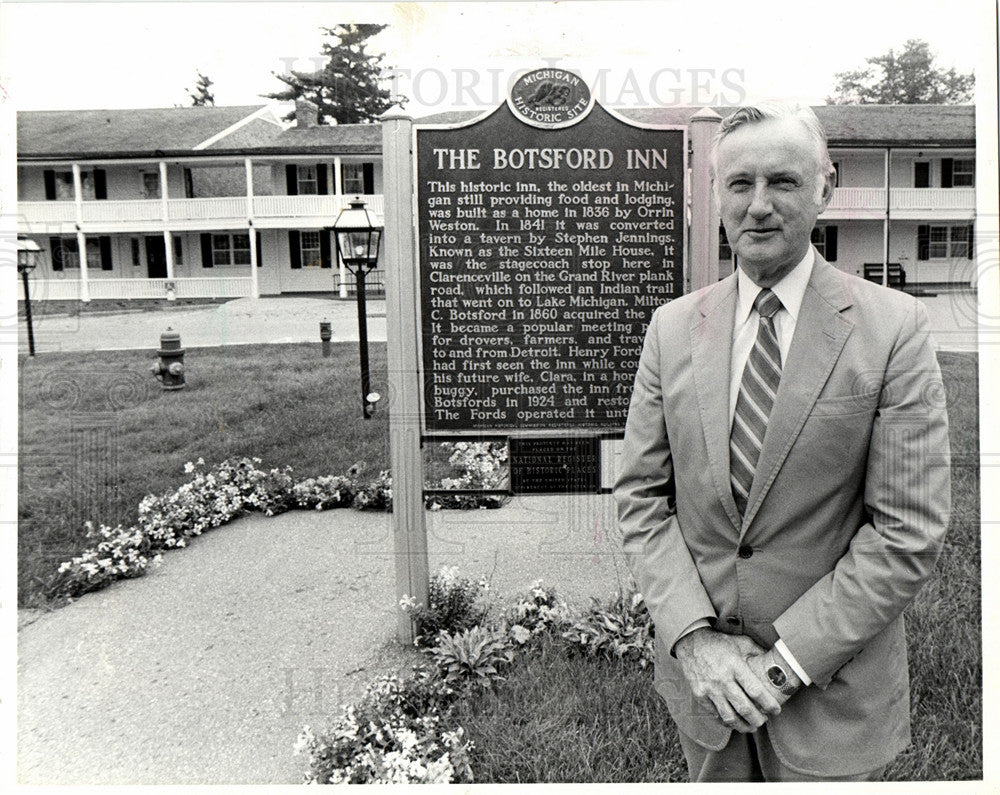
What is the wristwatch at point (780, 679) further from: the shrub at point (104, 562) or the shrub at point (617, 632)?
the shrub at point (104, 562)

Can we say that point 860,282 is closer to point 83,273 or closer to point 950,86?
point 950,86

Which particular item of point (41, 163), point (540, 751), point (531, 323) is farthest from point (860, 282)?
point (41, 163)

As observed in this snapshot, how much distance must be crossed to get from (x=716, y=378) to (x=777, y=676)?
860mm

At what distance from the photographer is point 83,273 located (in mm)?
6422

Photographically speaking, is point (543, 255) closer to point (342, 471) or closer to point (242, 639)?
point (242, 639)

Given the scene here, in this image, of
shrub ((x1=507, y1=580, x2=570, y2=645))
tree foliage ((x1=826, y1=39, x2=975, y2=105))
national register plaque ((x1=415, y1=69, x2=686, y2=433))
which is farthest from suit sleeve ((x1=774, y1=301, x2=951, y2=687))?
tree foliage ((x1=826, y1=39, x2=975, y2=105))

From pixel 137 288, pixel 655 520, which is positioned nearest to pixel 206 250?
pixel 137 288

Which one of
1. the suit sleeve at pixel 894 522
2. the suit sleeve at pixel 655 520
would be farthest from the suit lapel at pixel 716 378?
the suit sleeve at pixel 894 522

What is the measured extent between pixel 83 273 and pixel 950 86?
622cm

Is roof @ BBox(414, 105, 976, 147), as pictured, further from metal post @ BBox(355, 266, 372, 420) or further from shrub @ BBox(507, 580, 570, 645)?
shrub @ BBox(507, 580, 570, 645)

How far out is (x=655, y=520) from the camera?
2.42m

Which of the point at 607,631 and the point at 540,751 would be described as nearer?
the point at 540,751

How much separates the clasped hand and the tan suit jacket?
0.06 meters

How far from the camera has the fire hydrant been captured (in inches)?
318
